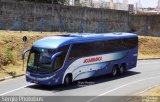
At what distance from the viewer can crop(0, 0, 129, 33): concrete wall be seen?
43625 mm

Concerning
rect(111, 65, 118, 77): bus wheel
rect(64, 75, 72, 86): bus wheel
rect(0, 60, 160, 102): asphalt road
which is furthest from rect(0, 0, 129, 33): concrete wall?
rect(64, 75, 72, 86): bus wheel

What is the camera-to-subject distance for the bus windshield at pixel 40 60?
1054 inches

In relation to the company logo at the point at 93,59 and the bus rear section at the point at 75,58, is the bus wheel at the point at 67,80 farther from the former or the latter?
the company logo at the point at 93,59

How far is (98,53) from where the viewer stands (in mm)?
30719

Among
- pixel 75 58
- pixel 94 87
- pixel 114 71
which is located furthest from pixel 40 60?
→ pixel 114 71

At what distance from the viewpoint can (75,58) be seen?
93.1 feet

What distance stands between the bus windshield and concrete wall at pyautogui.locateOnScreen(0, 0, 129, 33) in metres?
16.4

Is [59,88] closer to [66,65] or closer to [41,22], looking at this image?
[66,65]

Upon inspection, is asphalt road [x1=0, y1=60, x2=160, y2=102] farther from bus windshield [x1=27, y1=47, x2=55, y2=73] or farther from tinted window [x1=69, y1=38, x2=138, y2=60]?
tinted window [x1=69, y1=38, x2=138, y2=60]

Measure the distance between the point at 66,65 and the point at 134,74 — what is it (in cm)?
854

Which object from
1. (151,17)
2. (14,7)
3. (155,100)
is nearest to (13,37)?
(14,7)

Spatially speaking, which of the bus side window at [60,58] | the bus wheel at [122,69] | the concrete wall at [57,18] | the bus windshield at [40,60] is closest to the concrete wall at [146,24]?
the concrete wall at [57,18]

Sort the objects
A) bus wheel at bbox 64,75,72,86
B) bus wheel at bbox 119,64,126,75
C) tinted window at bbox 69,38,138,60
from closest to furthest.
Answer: bus wheel at bbox 64,75,72,86
tinted window at bbox 69,38,138,60
bus wheel at bbox 119,64,126,75

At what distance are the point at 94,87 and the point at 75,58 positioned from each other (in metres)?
2.27
